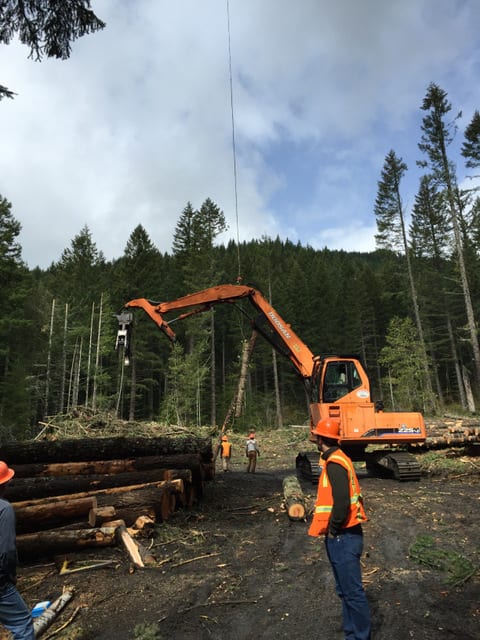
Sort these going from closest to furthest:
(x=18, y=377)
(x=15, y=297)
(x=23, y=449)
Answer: (x=23, y=449) < (x=15, y=297) < (x=18, y=377)

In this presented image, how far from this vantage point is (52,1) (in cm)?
569

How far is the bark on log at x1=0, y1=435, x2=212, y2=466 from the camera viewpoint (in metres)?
9.41

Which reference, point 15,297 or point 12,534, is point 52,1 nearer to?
point 12,534

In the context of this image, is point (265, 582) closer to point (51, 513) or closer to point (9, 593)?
point (9, 593)

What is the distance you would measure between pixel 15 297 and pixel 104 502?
23695 mm

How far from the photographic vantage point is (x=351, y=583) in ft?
13.0

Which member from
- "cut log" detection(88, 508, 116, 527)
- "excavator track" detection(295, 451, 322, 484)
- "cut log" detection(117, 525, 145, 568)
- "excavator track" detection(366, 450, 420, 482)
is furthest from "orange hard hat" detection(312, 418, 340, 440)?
"excavator track" detection(366, 450, 420, 482)

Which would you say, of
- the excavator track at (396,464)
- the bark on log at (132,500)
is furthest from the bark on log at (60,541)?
the excavator track at (396,464)

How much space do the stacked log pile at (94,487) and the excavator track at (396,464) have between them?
18.1ft

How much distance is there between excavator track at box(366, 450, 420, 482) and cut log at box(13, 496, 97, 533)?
860 centimetres

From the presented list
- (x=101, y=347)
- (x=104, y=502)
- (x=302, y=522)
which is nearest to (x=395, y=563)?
(x=302, y=522)

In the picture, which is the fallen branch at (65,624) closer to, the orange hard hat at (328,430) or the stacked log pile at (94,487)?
the stacked log pile at (94,487)

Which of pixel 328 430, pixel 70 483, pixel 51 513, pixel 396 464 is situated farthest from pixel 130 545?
A: pixel 396 464

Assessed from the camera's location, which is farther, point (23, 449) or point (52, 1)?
point (23, 449)
